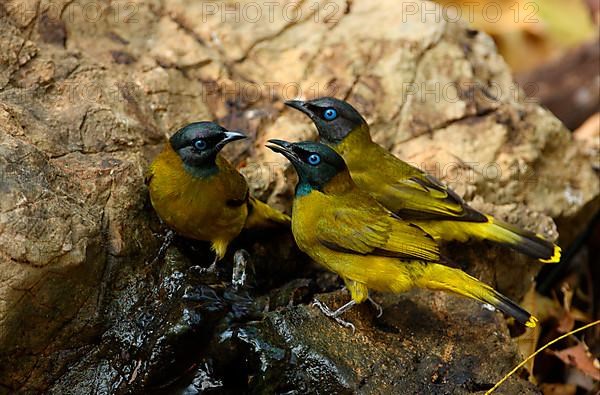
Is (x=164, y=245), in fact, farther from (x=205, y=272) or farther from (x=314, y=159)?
(x=314, y=159)

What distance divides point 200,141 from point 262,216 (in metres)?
0.73

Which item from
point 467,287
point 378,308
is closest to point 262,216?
point 378,308

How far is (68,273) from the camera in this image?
439 cm

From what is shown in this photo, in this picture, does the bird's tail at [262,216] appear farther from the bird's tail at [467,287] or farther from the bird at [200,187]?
the bird's tail at [467,287]

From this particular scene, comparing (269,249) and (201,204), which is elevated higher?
(201,204)

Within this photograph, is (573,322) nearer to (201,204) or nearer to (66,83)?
(201,204)

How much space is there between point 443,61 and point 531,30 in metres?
4.39

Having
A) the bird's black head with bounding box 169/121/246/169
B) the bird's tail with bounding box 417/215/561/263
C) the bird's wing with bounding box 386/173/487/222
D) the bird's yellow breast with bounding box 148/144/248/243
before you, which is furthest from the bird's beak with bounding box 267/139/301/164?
the bird's tail with bounding box 417/215/561/263

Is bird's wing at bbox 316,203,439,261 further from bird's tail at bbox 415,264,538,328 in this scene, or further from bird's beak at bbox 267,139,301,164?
bird's beak at bbox 267,139,301,164

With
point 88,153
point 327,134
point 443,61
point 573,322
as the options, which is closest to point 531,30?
point 443,61

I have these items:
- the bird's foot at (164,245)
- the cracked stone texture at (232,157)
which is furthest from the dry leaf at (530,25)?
the bird's foot at (164,245)

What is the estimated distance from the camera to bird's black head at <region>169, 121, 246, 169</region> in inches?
197

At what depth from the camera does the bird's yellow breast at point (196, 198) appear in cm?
501

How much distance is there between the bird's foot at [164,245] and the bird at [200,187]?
5 centimetres
